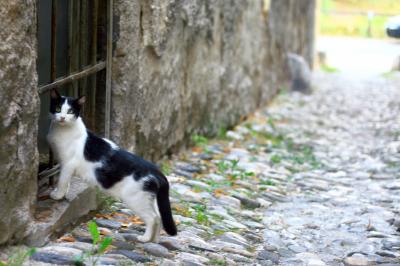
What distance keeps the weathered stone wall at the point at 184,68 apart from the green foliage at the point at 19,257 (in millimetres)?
1824

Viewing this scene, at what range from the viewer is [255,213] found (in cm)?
602

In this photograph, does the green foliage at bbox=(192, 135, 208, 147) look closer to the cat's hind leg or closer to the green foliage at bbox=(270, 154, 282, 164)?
the green foliage at bbox=(270, 154, 282, 164)

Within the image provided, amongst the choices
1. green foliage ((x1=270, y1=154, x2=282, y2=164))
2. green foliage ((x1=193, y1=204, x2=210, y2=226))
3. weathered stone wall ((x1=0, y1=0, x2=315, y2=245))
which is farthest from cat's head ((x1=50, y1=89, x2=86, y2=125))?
green foliage ((x1=270, y1=154, x2=282, y2=164))

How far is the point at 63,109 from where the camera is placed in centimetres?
443

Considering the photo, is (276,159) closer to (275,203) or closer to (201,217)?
(275,203)

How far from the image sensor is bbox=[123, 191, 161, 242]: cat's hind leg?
445 centimetres

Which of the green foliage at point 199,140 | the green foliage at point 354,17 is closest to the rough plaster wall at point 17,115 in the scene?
the green foliage at point 199,140

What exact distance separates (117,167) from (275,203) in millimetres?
2224

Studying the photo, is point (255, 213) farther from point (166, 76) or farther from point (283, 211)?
point (166, 76)

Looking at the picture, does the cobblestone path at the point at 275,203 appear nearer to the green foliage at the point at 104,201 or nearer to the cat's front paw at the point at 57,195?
the green foliage at the point at 104,201

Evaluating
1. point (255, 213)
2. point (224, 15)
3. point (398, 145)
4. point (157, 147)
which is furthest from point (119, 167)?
point (398, 145)

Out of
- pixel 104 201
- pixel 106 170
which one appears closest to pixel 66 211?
pixel 106 170

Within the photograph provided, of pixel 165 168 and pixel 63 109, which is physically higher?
pixel 63 109

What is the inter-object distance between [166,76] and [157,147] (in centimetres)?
60
